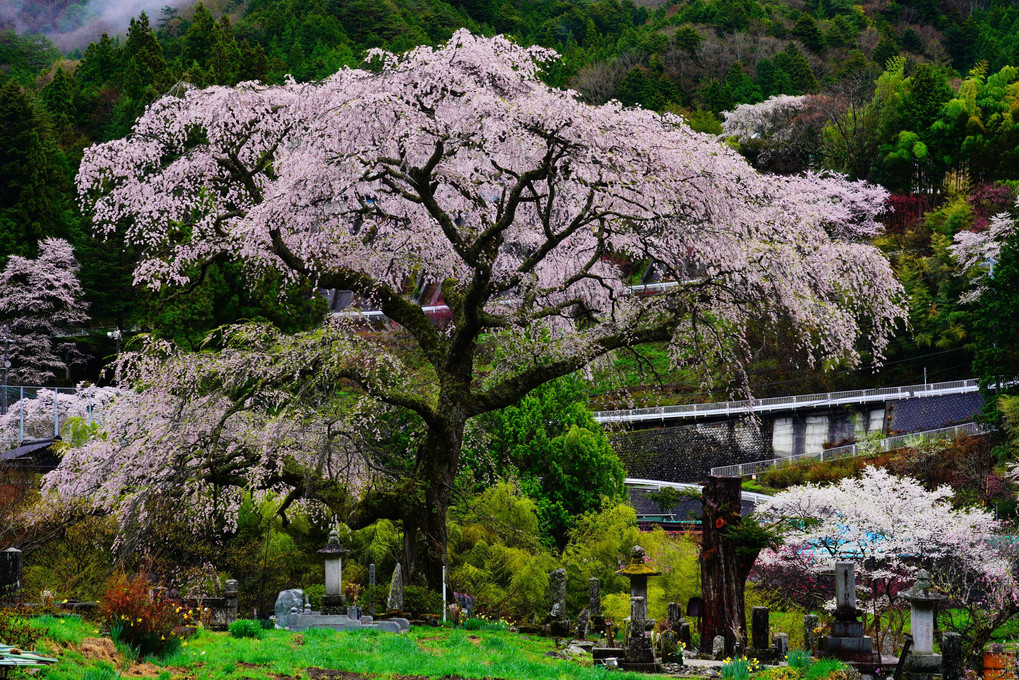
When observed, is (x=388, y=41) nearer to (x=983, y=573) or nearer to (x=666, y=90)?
(x=666, y=90)

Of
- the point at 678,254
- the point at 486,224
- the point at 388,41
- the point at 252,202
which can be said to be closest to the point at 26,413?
the point at 252,202

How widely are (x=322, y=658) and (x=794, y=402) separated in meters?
41.7

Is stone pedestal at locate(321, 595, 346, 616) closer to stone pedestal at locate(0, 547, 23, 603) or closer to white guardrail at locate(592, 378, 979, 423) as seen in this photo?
stone pedestal at locate(0, 547, 23, 603)

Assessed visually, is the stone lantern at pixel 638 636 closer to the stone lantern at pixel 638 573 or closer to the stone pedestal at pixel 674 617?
the stone lantern at pixel 638 573

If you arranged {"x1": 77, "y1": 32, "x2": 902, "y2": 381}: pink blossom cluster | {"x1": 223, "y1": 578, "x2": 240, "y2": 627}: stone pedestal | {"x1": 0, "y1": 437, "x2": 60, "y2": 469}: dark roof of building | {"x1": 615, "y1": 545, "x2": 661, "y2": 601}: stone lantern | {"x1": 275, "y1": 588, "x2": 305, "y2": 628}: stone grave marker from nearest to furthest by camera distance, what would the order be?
{"x1": 275, "y1": 588, "x2": 305, "y2": 628}: stone grave marker, {"x1": 77, "y1": 32, "x2": 902, "y2": 381}: pink blossom cluster, {"x1": 615, "y1": 545, "x2": 661, "y2": 601}: stone lantern, {"x1": 223, "y1": 578, "x2": 240, "y2": 627}: stone pedestal, {"x1": 0, "y1": 437, "x2": 60, "y2": 469}: dark roof of building

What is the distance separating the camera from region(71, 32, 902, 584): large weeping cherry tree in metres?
14.7

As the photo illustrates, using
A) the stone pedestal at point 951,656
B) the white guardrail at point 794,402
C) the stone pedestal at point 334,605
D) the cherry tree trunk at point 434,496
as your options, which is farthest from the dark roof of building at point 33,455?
the white guardrail at point 794,402

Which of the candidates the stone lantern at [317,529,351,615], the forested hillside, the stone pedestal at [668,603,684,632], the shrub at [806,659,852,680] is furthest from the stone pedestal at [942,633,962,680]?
the forested hillside

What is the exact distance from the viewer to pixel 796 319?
15234 millimetres

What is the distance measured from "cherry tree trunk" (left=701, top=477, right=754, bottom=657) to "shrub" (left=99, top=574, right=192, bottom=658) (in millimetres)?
7887

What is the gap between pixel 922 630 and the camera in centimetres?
1277

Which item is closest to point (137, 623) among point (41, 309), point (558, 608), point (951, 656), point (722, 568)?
point (722, 568)

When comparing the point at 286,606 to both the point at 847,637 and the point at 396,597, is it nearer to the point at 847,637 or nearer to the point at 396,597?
the point at 396,597

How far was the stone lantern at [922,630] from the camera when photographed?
490 inches
